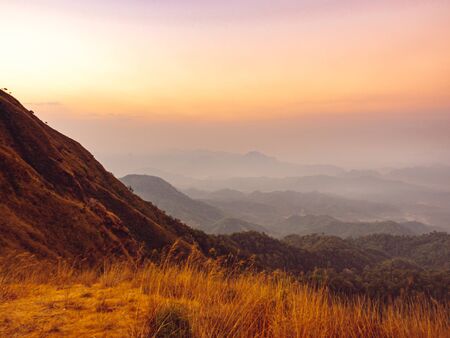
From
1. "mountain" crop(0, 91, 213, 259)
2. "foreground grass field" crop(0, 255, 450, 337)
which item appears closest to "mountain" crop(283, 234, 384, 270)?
"mountain" crop(0, 91, 213, 259)

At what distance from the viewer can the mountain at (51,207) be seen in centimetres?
2343

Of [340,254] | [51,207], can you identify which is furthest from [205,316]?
[340,254]

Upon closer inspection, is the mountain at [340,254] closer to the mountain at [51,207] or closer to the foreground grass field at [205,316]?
the mountain at [51,207]

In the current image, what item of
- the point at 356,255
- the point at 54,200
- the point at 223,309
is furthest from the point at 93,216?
the point at 356,255

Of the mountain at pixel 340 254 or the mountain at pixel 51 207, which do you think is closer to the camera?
the mountain at pixel 51 207

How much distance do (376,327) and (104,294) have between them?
5.52m

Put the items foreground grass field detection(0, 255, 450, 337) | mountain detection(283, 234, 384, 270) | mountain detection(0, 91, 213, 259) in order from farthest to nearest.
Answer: mountain detection(283, 234, 384, 270), mountain detection(0, 91, 213, 259), foreground grass field detection(0, 255, 450, 337)

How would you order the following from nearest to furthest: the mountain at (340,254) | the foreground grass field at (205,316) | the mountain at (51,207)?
1. the foreground grass field at (205,316)
2. the mountain at (51,207)
3. the mountain at (340,254)

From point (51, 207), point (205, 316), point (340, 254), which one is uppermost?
point (51, 207)

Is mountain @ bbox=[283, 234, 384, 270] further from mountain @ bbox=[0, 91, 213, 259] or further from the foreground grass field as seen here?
the foreground grass field

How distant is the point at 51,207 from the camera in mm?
27891

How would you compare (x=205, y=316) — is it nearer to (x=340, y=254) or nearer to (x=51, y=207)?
(x=51, y=207)

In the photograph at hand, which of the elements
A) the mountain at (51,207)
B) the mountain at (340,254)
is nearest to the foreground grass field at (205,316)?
the mountain at (51,207)

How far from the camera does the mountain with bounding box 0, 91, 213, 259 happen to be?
23.4 metres
